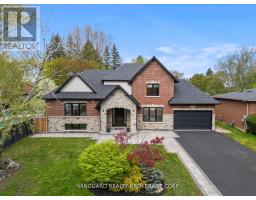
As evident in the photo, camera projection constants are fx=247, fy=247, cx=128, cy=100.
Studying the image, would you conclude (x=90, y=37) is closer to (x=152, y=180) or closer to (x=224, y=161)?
(x=224, y=161)

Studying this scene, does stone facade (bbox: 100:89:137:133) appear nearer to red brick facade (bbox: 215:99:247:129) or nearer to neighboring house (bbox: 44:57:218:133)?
neighboring house (bbox: 44:57:218:133)

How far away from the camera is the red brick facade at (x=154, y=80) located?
79.4 ft

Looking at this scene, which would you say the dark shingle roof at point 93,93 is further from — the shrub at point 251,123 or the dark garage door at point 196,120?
the shrub at point 251,123

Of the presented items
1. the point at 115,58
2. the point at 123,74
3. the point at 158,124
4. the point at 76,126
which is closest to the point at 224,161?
the point at 158,124

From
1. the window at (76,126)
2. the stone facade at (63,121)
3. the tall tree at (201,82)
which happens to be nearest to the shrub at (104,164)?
the stone facade at (63,121)

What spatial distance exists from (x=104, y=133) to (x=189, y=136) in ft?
24.7

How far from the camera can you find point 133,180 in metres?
9.62

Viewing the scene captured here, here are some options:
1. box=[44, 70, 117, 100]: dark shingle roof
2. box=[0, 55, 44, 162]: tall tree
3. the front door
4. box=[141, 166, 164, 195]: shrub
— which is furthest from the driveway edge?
box=[44, 70, 117, 100]: dark shingle roof

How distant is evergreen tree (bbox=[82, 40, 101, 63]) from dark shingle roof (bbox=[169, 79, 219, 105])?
91.3 feet

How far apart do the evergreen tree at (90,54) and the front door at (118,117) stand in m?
26.9

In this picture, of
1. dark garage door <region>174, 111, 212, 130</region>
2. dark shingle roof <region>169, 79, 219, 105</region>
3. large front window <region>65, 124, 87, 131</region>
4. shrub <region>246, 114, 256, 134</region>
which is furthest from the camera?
dark garage door <region>174, 111, 212, 130</region>

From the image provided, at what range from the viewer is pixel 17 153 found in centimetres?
1567

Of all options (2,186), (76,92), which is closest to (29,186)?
(2,186)

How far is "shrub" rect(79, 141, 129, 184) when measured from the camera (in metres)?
9.48
